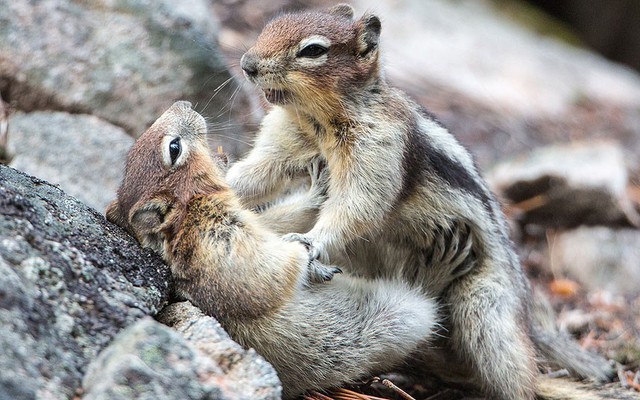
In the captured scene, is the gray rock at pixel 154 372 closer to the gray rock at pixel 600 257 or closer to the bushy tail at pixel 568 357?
the bushy tail at pixel 568 357

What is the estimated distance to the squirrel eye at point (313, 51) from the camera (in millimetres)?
4551

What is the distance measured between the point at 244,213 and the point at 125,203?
0.63m

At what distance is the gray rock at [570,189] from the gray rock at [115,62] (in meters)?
3.20

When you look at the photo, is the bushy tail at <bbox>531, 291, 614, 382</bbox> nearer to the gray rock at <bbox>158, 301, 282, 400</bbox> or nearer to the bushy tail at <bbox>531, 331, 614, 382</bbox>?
the bushy tail at <bbox>531, 331, 614, 382</bbox>

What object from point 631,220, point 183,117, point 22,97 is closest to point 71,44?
point 22,97

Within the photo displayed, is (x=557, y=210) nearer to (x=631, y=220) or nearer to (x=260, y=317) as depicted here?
(x=631, y=220)

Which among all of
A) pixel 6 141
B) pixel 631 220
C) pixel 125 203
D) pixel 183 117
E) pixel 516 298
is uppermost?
pixel 183 117

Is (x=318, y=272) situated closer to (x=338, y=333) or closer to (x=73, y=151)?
(x=338, y=333)

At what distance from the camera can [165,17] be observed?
641 centimetres

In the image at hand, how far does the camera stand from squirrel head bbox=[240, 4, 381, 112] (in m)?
4.51

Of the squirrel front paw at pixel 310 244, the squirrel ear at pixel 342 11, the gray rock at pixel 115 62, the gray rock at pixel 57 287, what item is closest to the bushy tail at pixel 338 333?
the squirrel front paw at pixel 310 244

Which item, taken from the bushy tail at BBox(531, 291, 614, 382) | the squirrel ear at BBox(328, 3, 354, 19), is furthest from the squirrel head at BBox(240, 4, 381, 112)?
the bushy tail at BBox(531, 291, 614, 382)

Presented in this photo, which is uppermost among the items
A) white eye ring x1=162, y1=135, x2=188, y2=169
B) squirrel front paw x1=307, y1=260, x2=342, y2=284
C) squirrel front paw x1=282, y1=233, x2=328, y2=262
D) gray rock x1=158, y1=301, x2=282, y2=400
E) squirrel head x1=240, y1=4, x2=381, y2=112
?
squirrel head x1=240, y1=4, x2=381, y2=112

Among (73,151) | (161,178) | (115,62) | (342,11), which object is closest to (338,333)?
(161,178)
